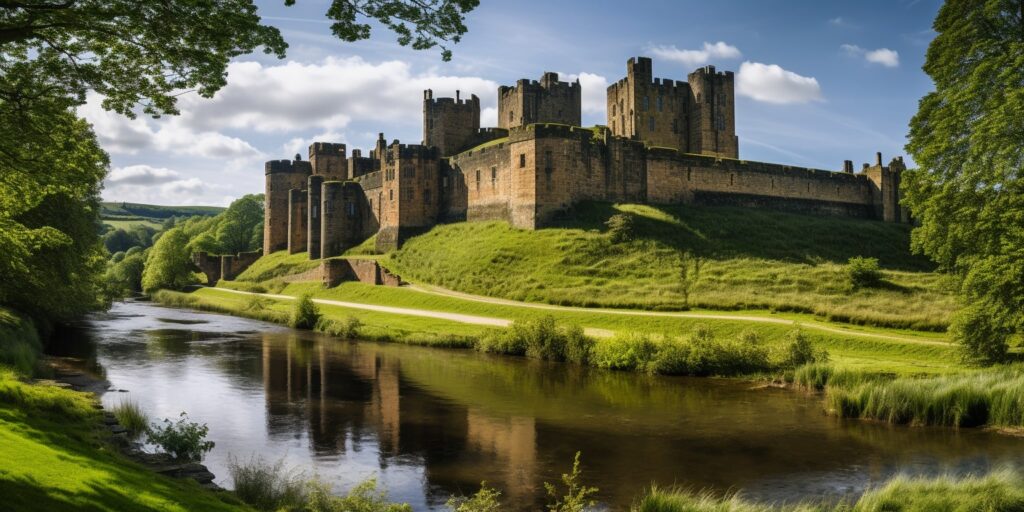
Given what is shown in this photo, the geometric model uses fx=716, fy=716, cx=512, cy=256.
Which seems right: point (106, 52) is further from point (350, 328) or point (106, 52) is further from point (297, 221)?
point (297, 221)

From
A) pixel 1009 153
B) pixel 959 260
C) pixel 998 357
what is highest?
pixel 1009 153

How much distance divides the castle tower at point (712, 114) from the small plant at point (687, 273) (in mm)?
22259

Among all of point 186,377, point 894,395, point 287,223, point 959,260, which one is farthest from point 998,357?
point 287,223

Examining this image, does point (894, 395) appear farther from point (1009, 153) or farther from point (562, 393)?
point (562, 393)

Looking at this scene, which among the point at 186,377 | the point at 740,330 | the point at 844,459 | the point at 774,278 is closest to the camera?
the point at 844,459

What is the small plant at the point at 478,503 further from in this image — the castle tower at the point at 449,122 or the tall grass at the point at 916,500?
the castle tower at the point at 449,122

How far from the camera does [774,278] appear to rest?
3878cm

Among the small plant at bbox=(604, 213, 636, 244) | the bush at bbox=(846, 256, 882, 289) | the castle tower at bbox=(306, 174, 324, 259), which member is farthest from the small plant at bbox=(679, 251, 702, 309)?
the castle tower at bbox=(306, 174, 324, 259)

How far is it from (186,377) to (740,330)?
20.7m

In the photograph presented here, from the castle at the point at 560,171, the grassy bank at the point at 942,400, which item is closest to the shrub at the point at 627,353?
the grassy bank at the point at 942,400

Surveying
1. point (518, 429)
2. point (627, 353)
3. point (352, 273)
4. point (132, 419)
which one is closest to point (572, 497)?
point (518, 429)

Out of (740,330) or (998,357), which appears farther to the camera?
(740,330)

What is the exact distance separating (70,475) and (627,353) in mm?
20271

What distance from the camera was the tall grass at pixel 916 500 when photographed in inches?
433
